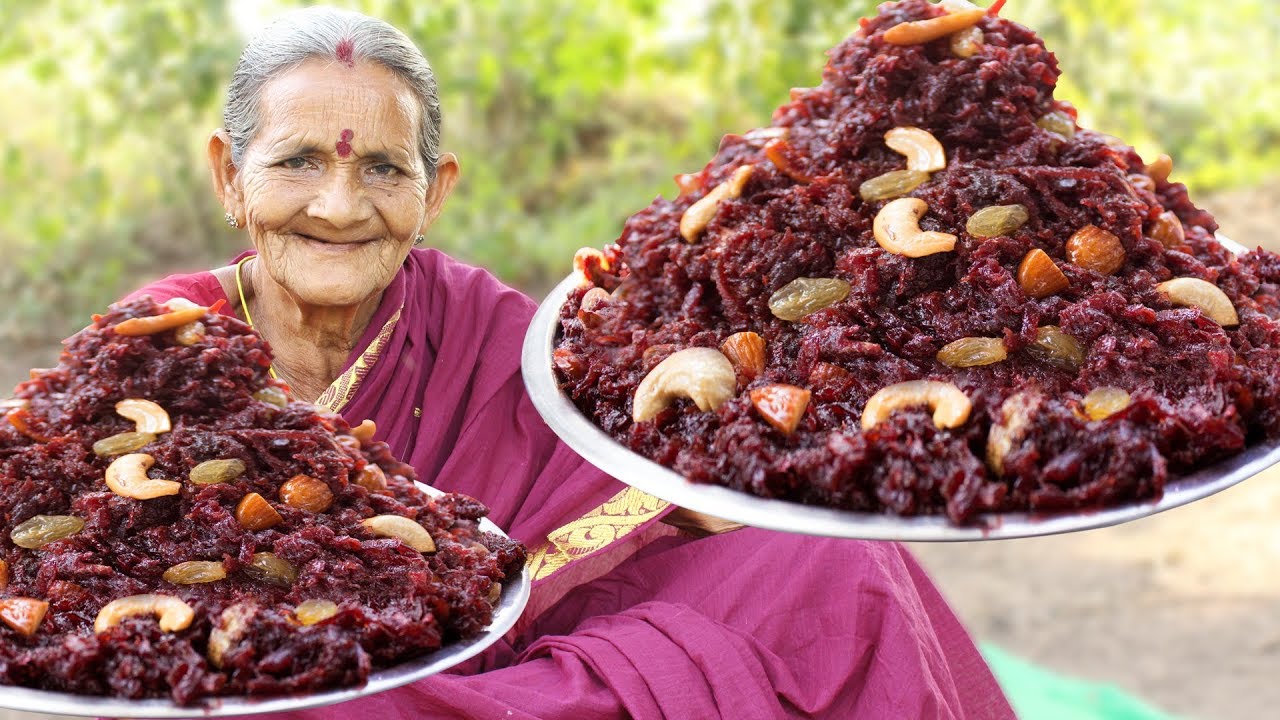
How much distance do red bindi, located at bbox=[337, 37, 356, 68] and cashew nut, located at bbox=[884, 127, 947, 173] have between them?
2.79 ft

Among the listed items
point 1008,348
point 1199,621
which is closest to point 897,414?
point 1008,348

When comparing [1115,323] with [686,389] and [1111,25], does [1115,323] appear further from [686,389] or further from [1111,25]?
[1111,25]

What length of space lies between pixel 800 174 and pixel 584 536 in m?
0.72

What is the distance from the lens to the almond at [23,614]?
60.2 inches

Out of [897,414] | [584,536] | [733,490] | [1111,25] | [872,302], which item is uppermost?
[1111,25]

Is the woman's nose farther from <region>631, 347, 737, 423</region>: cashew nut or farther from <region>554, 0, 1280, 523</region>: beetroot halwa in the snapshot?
<region>631, 347, 737, 423</region>: cashew nut

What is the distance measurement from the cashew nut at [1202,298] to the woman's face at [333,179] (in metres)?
1.18

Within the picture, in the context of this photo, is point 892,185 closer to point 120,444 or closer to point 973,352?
point 973,352

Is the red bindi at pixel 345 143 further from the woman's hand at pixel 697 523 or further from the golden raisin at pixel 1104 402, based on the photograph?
the golden raisin at pixel 1104 402

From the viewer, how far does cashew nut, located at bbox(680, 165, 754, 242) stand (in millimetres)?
2023

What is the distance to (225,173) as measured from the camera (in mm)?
2160

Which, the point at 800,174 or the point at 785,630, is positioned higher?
the point at 800,174

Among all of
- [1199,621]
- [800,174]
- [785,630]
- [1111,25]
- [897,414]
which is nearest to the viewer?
[897,414]

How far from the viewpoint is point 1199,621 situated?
507 cm
